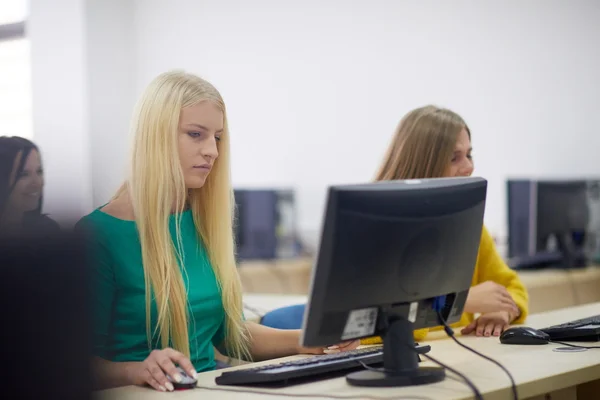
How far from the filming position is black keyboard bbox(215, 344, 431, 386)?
54.9 inches

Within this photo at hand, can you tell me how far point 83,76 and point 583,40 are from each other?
11.5 ft

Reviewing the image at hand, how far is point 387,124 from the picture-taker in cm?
549

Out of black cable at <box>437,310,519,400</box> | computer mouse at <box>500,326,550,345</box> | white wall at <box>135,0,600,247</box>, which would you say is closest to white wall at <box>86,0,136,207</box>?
white wall at <box>135,0,600,247</box>

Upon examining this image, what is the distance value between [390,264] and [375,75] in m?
4.26

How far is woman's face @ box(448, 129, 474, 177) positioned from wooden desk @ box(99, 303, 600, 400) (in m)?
0.53

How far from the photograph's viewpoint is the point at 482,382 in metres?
1.37

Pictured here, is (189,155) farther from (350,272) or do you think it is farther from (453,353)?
(453,353)

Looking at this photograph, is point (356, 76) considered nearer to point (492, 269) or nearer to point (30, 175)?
point (492, 269)

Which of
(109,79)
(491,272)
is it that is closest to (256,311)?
(491,272)

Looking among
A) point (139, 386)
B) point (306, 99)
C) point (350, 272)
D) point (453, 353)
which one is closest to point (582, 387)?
point (453, 353)

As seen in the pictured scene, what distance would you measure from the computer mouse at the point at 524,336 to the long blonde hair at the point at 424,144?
48 centimetres

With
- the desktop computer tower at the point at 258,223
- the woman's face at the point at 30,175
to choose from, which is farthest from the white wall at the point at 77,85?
the woman's face at the point at 30,175

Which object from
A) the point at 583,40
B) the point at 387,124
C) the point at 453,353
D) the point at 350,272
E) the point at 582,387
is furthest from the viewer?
the point at 387,124

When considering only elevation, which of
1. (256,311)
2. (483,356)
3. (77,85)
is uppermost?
(77,85)
